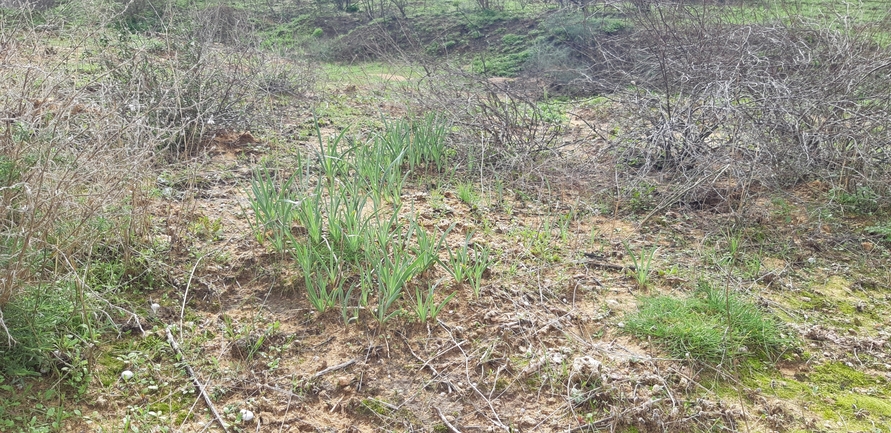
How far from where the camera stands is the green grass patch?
9.04 feet

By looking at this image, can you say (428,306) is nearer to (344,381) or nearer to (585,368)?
(344,381)

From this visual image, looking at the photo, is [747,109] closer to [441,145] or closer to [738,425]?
[441,145]

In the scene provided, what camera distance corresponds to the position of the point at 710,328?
9.27 feet

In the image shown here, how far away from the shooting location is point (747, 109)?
13.6 ft

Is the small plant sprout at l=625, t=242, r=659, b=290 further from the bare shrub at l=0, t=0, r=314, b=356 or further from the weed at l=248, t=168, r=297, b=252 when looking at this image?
the bare shrub at l=0, t=0, r=314, b=356

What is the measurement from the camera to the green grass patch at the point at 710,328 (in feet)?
9.04

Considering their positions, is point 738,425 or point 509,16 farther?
point 509,16

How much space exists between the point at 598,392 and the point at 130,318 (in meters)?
1.98

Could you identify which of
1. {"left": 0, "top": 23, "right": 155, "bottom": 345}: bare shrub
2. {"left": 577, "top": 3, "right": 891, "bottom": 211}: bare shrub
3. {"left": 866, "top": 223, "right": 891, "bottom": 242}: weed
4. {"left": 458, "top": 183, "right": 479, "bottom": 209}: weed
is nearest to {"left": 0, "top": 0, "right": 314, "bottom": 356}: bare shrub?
{"left": 0, "top": 23, "right": 155, "bottom": 345}: bare shrub

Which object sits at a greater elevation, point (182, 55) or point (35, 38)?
point (35, 38)

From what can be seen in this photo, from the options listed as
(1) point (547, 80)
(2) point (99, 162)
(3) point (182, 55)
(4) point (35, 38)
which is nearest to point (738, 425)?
(2) point (99, 162)

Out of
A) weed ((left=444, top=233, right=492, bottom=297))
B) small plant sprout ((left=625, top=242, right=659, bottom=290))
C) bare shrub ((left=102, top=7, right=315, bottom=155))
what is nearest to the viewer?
weed ((left=444, top=233, right=492, bottom=297))

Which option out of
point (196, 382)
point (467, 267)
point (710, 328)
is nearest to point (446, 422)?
point (467, 267)

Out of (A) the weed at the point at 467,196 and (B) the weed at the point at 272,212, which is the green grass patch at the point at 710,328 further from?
(B) the weed at the point at 272,212
